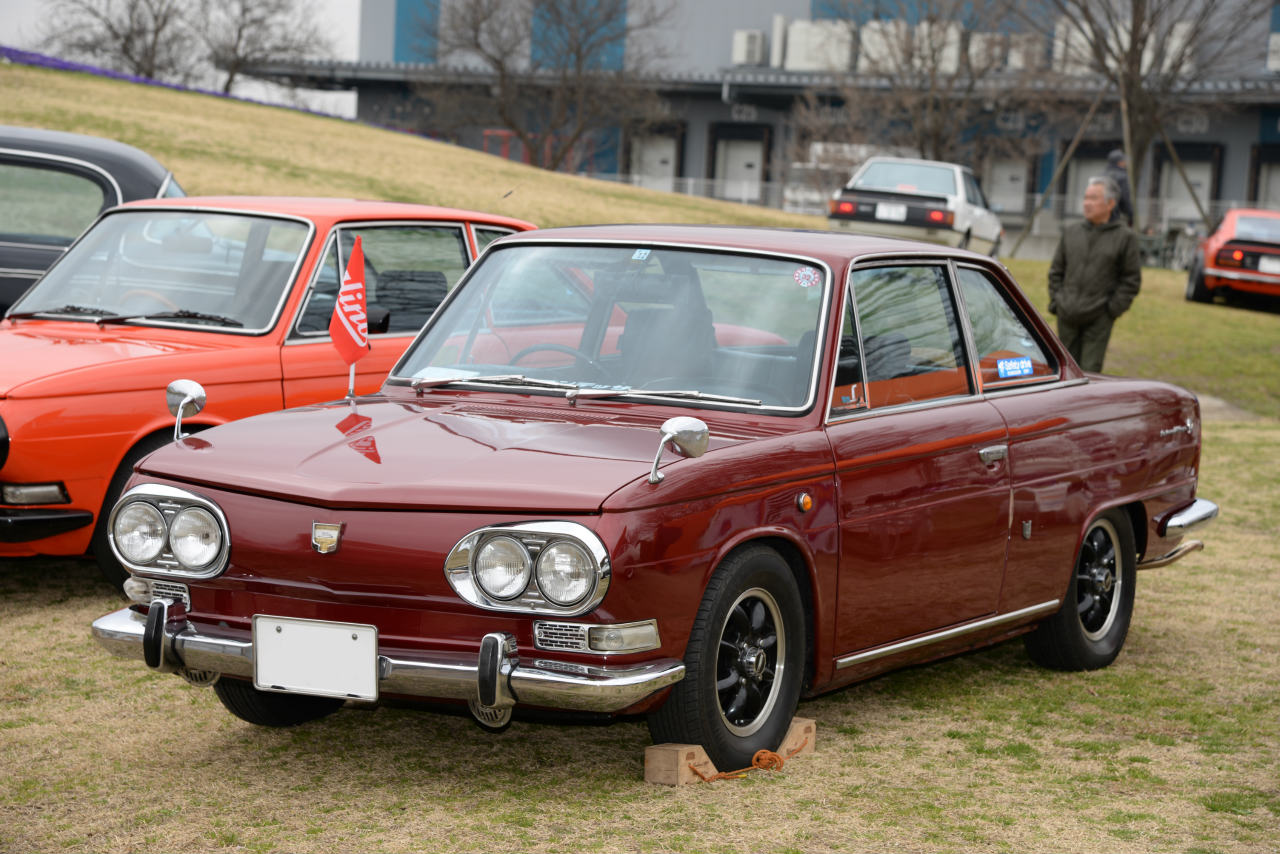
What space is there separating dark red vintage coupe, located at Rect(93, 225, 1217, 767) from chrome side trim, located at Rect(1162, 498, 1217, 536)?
0.78 feet

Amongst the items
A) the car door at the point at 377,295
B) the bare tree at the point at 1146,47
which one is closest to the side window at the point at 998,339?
the car door at the point at 377,295

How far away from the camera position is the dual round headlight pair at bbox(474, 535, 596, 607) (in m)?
3.81

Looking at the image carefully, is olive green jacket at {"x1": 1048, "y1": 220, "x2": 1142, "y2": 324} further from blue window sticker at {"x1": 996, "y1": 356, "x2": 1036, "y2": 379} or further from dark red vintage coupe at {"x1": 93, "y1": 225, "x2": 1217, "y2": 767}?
blue window sticker at {"x1": 996, "y1": 356, "x2": 1036, "y2": 379}

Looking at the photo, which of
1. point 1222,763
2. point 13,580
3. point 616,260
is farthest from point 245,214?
point 1222,763

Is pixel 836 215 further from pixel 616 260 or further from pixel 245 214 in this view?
pixel 616 260

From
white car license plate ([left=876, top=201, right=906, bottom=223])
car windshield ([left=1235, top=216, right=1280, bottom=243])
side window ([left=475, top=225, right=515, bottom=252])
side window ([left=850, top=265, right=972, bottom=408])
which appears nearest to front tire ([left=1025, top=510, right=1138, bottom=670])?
side window ([left=850, top=265, right=972, bottom=408])

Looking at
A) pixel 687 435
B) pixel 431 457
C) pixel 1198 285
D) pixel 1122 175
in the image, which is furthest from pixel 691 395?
pixel 1198 285

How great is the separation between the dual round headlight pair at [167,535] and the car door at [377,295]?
7.99ft

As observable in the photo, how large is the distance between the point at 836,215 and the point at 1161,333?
479 cm

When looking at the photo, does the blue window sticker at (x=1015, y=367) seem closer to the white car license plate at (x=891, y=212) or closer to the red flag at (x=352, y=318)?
the red flag at (x=352, y=318)

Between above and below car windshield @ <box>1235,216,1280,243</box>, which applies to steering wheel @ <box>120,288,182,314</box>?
below

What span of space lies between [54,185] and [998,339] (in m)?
6.01

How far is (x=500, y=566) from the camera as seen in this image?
3857 mm

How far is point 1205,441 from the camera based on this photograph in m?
12.9
